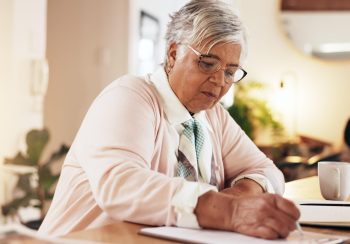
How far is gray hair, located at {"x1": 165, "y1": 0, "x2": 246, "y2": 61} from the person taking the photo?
4.66 ft

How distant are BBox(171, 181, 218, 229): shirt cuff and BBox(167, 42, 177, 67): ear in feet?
1.61

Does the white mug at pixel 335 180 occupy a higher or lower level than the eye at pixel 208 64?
lower

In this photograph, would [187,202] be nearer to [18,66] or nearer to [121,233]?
[121,233]

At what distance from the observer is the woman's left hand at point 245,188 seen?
4.70 ft

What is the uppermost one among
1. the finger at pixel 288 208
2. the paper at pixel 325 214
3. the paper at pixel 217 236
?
the finger at pixel 288 208

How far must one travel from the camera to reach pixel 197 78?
4.84ft


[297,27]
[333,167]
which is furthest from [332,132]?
[333,167]

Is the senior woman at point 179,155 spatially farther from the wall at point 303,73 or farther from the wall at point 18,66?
the wall at point 303,73

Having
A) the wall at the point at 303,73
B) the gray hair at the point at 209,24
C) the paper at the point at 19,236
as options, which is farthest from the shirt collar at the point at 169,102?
the wall at the point at 303,73

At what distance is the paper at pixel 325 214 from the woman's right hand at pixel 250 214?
18cm

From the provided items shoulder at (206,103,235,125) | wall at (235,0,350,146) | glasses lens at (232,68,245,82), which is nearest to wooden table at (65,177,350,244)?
glasses lens at (232,68,245,82)

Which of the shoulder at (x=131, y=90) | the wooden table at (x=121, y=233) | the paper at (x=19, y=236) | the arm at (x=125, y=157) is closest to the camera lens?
the paper at (x=19, y=236)

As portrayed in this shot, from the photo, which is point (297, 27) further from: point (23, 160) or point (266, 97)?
point (23, 160)

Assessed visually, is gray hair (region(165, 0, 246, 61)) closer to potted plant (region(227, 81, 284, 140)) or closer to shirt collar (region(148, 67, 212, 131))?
shirt collar (region(148, 67, 212, 131))
